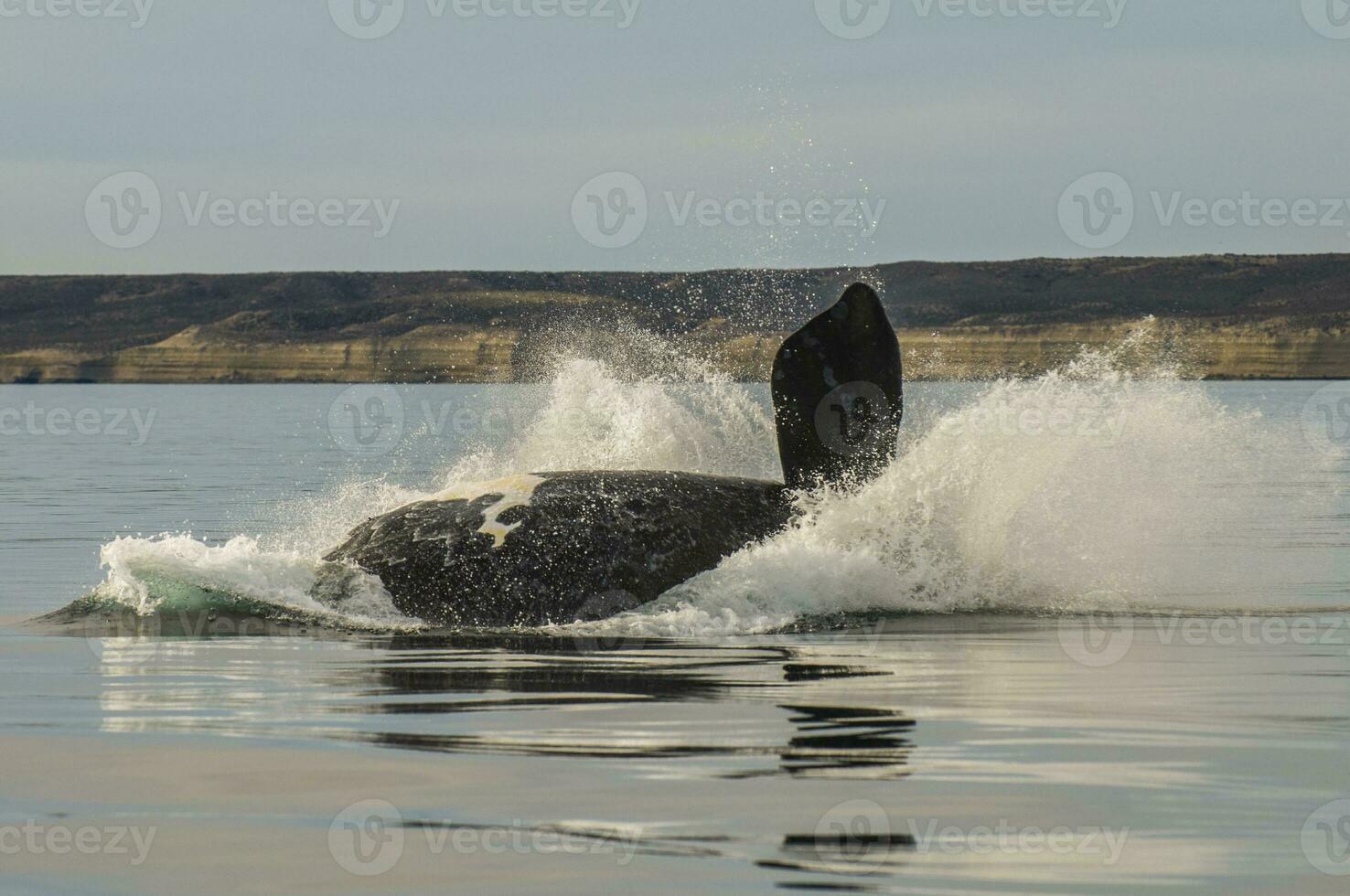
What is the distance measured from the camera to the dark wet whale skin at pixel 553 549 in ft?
45.4

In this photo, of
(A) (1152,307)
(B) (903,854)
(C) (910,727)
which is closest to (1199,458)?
(C) (910,727)

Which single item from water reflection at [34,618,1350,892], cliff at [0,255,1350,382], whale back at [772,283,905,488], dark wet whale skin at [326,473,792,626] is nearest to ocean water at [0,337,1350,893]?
water reflection at [34,618,1350,892]

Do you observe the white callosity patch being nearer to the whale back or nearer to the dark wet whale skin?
the dark wet whale skin

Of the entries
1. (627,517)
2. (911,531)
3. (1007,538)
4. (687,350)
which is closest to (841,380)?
(911,531)

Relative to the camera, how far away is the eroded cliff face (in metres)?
126

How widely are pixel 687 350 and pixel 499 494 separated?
121m

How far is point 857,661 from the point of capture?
1194 centimetres

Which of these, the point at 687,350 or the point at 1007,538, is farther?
the point at 687,350

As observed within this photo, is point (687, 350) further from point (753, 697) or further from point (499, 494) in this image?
point (753, 697)

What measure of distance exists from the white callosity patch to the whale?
0.05 ft

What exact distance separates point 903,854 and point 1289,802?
192cm

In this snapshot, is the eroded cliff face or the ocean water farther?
the eroded cliff face

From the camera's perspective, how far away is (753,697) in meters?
10.6

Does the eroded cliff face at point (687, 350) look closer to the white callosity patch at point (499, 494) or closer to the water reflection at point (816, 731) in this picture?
the white callosity patch at point (499, 494)
